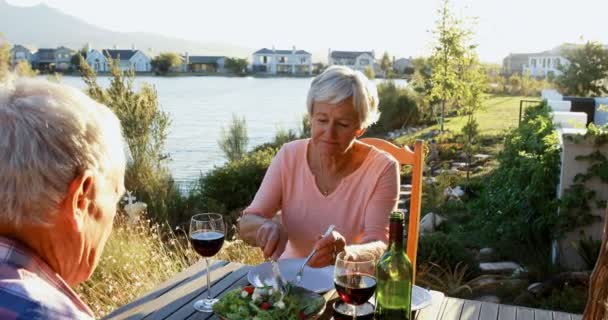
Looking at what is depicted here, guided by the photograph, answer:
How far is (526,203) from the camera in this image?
4418mm

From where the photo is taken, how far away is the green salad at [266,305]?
1.31 meters

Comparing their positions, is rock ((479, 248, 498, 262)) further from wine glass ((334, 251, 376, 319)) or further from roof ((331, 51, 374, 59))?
roof ((331, 51, 374, 59))

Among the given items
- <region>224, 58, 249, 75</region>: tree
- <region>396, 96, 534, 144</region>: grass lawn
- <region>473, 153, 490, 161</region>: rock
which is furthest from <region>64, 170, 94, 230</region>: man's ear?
<region>224, 58, 249, 75</region>: tree

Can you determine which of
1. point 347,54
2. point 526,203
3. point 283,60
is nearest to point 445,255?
point 526,203

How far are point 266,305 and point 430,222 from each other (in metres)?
4.16

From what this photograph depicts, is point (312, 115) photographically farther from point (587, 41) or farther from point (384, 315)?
point (587, 41)

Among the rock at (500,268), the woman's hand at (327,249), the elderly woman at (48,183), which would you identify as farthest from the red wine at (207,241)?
the rock at (500,268)

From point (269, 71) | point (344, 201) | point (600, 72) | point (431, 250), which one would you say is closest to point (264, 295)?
point (344, 201)

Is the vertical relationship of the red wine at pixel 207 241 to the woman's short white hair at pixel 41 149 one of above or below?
below

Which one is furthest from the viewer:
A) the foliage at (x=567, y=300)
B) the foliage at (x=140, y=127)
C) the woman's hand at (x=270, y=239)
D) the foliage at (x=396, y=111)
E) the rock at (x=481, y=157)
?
the foliage at (x=396, y=111)

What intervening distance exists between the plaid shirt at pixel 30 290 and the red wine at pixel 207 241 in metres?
0.74

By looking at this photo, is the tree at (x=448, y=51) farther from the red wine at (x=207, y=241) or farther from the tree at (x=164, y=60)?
the tree at (x=164, y=60)

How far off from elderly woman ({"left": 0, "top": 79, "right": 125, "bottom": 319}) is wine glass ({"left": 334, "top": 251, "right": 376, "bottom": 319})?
582mm

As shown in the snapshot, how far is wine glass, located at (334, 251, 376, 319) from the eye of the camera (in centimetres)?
125
